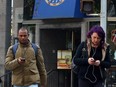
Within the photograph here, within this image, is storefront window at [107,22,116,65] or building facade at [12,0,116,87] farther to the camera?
building facade at [12,0,116,87]

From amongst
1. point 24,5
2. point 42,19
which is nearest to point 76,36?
point 42,19

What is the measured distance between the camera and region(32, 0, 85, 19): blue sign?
52.4 feet

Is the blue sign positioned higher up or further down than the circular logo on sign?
further down

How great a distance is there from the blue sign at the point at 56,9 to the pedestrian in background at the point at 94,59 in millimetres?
8873

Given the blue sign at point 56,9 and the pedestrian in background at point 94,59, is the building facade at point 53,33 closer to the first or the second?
the blue sign at point 56,9

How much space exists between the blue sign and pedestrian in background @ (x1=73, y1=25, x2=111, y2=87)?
887 cm

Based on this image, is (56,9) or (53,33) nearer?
(56,9)

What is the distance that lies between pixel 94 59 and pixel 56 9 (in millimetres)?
9679

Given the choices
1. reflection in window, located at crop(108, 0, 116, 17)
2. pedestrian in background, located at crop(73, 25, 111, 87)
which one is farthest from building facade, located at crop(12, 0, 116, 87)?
pedestrian in background, located at crop(73, 25, 111, 87)

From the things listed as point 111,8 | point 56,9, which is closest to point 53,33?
point 56,9

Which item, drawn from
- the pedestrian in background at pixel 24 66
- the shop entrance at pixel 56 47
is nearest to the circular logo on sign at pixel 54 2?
the shop entrance at pixel 56 47

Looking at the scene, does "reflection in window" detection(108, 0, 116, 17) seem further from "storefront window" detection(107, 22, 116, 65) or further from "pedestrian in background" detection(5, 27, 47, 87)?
"pedestrian in background" detection(5, 27, 47, 87)

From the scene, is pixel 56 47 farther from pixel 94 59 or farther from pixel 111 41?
pixel 94 59

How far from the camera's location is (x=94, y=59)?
702 centimetres
